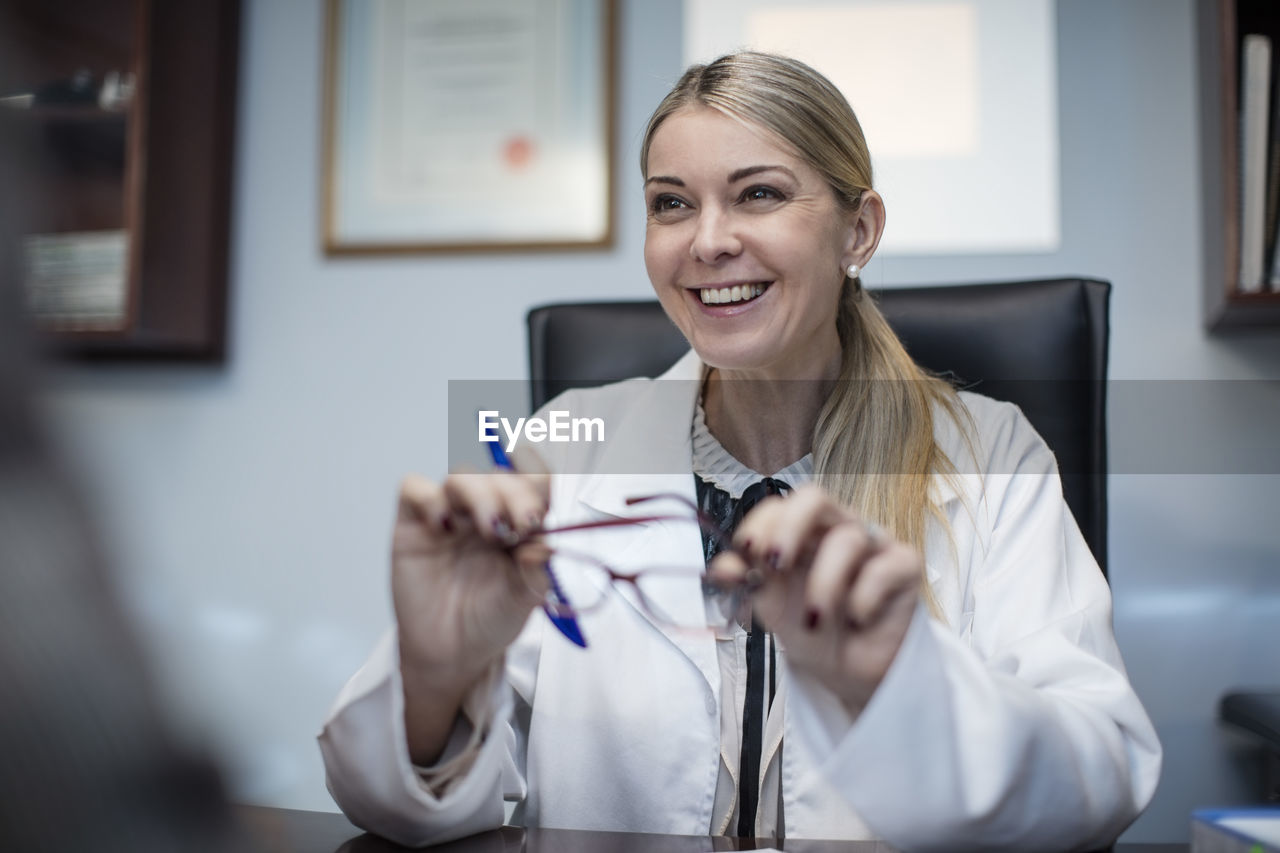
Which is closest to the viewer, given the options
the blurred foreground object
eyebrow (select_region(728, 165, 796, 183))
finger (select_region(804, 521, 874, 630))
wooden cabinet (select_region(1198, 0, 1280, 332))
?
the blurred foreground object

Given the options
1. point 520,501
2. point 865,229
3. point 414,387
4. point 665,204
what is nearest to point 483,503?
point 520,501

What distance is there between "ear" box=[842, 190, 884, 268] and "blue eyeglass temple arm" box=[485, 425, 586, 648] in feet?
2.05

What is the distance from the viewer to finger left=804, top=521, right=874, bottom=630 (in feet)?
2.00

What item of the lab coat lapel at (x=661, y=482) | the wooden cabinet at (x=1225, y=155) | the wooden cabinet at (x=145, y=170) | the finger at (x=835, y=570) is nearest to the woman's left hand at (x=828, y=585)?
the finger at (x=835, y=570)

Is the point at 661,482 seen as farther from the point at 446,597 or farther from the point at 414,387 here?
the point at 414,387

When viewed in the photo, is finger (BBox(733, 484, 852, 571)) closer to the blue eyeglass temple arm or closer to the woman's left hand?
the woman's left hand

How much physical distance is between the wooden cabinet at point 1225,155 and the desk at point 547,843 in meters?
0.97

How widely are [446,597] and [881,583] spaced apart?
1.10ft

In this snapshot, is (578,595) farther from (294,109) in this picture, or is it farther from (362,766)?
(294,109)

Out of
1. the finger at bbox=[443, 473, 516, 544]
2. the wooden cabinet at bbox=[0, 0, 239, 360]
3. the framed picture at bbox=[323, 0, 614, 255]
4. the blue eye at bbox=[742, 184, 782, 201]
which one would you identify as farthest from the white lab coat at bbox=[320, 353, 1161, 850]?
the wooden cabinet at bbox=[0, 0, 239, 360]

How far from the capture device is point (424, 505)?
0.74 m

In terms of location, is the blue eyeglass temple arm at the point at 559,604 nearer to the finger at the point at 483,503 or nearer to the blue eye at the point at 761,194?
the finger at the point at 483,503

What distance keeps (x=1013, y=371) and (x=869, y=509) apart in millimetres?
291

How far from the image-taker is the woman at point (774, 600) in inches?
25.1
